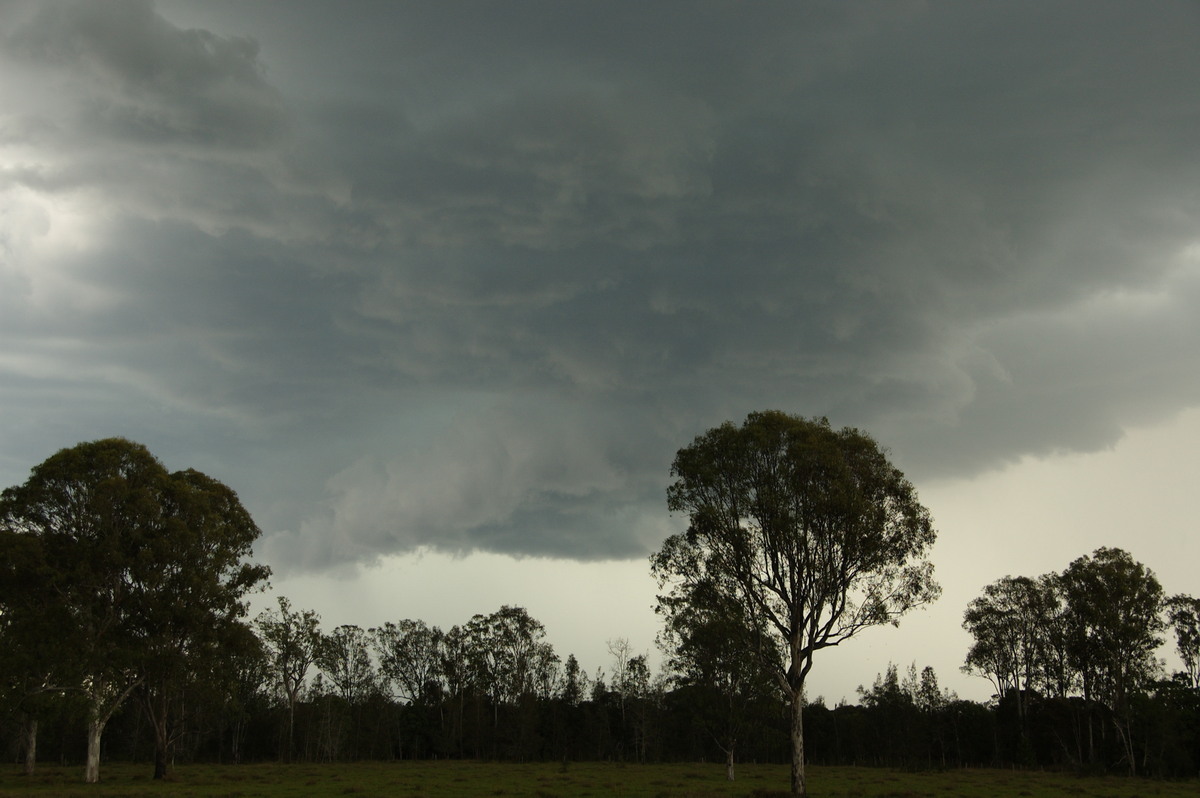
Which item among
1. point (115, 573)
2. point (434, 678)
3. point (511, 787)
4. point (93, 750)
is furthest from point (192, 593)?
point (434, 678)

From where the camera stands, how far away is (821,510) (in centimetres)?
4194

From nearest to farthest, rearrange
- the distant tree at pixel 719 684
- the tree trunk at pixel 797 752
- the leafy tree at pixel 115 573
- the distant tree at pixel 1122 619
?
1. the tree trunk at pixel 797 752
2. the leafy tree at pixel 115 573
3. the distant tree at pixel 719 684
4. the distant tree at pixel 1122 619

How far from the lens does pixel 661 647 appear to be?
74812 millimetres

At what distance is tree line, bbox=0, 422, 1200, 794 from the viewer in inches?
1715

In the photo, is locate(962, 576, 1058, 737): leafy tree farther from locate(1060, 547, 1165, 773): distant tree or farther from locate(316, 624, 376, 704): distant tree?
locate(316, 624, 376, 704): distant tree

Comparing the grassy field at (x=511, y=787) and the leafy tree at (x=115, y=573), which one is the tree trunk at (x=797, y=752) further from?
the leafy tree at (x=115, y=573)

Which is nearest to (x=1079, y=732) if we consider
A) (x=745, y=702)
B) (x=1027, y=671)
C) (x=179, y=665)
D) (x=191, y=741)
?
(x=1027, y=671)

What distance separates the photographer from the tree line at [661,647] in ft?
143

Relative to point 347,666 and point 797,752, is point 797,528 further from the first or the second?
point 347,666

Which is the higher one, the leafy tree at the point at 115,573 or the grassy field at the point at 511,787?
the leafy tree at the point at 115,573

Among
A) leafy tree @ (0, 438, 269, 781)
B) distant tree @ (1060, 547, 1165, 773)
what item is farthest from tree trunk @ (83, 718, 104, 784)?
distant tree @ (1060, 547, 1165, 773)

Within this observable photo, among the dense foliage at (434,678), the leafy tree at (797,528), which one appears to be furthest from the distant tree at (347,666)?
the leafy tree at (797,528)

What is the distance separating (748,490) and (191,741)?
321 feet

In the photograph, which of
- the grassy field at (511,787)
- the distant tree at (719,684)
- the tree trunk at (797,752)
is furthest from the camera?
the distant tree at (719,684)
